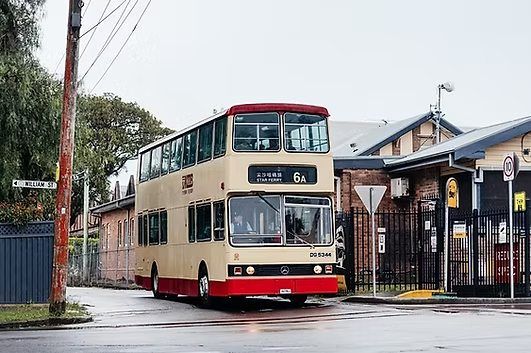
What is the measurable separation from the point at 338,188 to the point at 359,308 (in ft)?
41.0

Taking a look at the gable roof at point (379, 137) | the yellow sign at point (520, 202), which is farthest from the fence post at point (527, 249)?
the gable roof at point (379, 137)

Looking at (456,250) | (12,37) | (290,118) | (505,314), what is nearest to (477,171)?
(456,250)

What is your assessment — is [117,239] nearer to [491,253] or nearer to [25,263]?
[25,263]

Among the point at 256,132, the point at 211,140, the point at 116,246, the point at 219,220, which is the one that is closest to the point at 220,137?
the point at 211,140

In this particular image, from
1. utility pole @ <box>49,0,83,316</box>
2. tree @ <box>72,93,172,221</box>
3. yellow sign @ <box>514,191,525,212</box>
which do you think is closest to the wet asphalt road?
utility pole @ <box>49,0,83,316</box>

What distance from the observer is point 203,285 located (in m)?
23.5

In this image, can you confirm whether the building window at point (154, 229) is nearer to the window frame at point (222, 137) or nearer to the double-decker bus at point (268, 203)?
the double-decker bus at point (268, 203)

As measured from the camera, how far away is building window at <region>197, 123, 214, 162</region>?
2316 centimetres

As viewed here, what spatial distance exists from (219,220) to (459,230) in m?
5.76

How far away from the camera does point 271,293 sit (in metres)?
21.7

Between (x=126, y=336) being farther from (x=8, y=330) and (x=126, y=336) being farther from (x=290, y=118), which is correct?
(x=290, y=118)

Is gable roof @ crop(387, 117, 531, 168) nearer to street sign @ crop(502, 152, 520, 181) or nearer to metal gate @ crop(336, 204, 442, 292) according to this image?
metal gate @ crop(336, 204, 442, 292)

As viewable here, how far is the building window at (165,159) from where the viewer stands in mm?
27100

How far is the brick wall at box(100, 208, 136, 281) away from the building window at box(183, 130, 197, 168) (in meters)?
23.6
